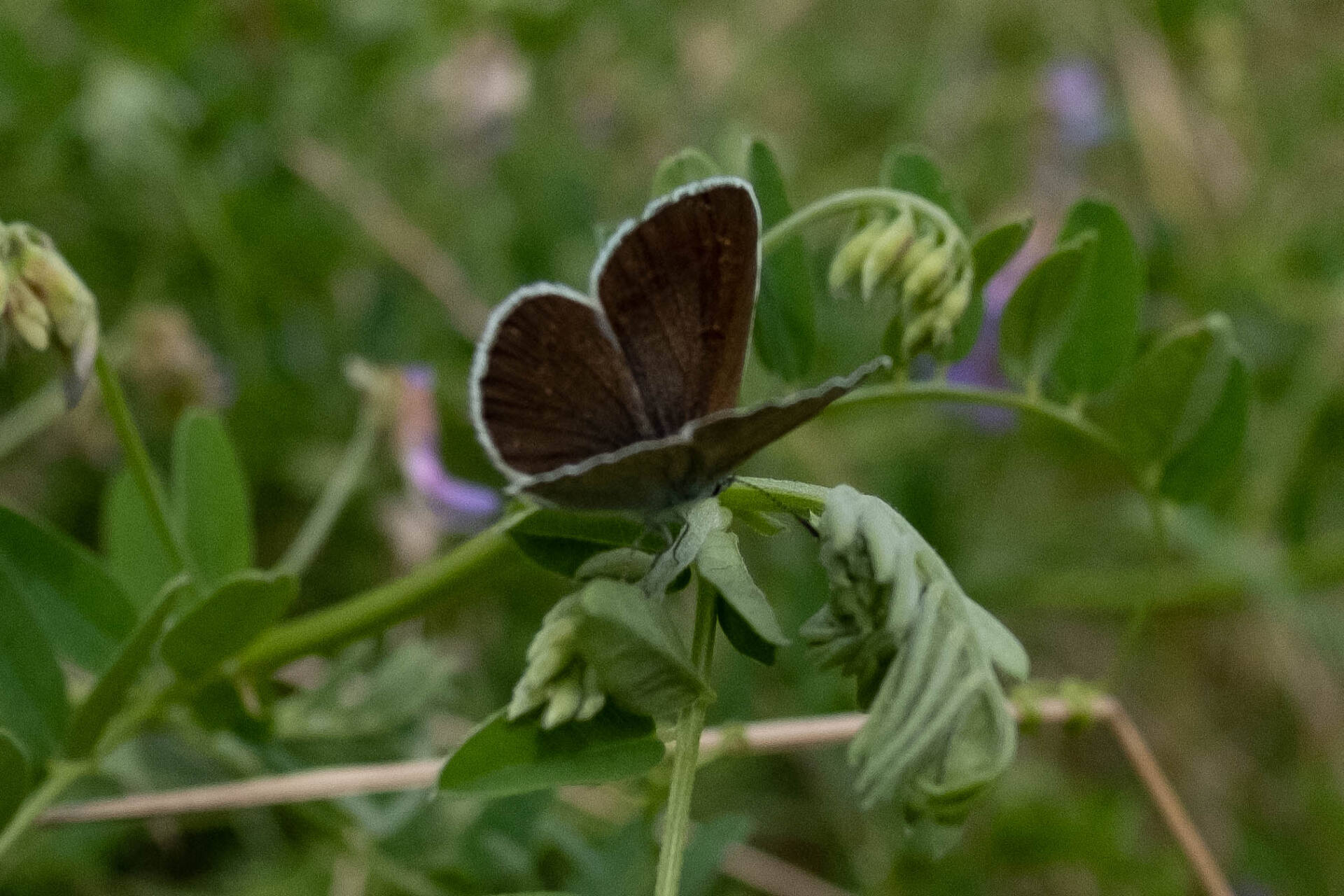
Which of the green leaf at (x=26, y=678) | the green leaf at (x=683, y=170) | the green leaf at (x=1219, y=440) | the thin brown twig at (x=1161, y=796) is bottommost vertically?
the thin brown twig at (x=1161, y=796)

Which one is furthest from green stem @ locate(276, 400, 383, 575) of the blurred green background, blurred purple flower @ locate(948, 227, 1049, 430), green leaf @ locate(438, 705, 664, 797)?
blurred purple flower @ locate(948, 227, 1049, 430)

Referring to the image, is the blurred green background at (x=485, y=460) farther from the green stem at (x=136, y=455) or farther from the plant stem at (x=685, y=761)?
the plant stem at (x=685, y=761)

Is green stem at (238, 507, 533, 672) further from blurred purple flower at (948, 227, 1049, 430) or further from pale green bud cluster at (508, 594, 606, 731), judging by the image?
blurred purple flower at (948, 227, 1049, 430)

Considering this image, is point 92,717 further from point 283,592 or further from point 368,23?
point 368,23

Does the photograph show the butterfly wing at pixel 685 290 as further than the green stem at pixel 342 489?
No

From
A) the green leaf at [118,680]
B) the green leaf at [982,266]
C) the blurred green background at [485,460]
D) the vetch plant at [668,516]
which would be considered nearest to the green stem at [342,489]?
the vetch plant at [668,516]

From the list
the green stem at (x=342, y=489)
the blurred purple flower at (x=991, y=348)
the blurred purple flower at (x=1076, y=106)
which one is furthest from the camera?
the blurred purple flower at (x=1076, y=106)

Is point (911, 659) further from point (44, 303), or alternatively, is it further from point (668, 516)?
point (44, 303)
